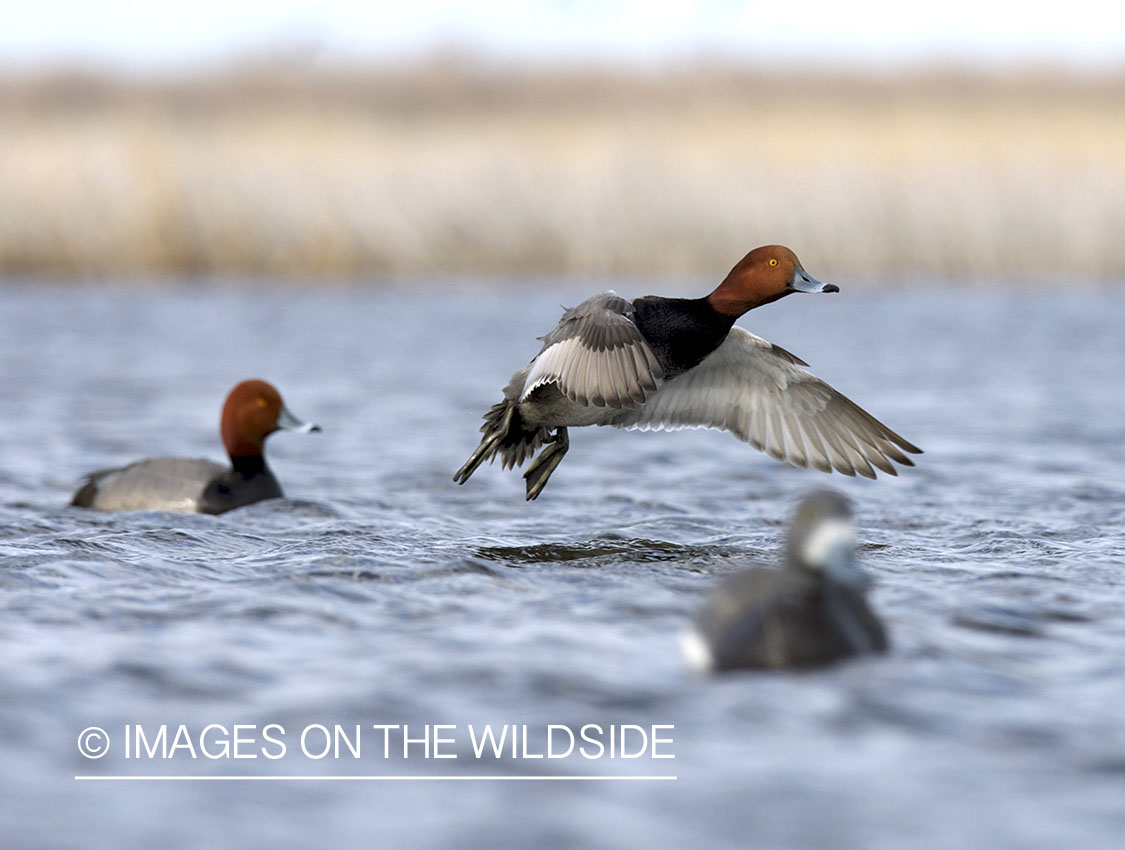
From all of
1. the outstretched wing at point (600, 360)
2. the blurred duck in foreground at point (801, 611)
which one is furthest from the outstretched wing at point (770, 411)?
the blurred duck in foreground at point (801, 611)

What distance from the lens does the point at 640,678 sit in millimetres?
3637

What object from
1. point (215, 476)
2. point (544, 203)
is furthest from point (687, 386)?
point (544, 203)

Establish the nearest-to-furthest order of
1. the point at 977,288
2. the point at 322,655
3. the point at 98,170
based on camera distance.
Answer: the point at 322,655 < the point at 98,170 < the point at 977,288

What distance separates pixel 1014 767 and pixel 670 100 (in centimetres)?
2462

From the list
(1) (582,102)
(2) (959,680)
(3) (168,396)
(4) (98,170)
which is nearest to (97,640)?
(2) (959,680)

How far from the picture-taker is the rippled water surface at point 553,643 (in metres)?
2.88

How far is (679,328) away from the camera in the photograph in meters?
5.59

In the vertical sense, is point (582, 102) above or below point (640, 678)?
above

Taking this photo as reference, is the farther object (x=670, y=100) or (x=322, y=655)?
(x=670, y=100)

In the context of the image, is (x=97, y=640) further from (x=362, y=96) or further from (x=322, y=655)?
(x=362, y=96)

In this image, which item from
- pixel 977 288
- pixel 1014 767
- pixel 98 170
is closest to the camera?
pixel 1014 767

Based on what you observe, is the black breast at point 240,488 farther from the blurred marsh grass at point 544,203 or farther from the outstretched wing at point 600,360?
the blurred marsh grass at point 544,203

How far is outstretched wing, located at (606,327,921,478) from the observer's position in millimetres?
6078

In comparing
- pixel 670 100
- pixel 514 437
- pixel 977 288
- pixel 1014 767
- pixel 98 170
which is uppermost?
pixel 670 100
